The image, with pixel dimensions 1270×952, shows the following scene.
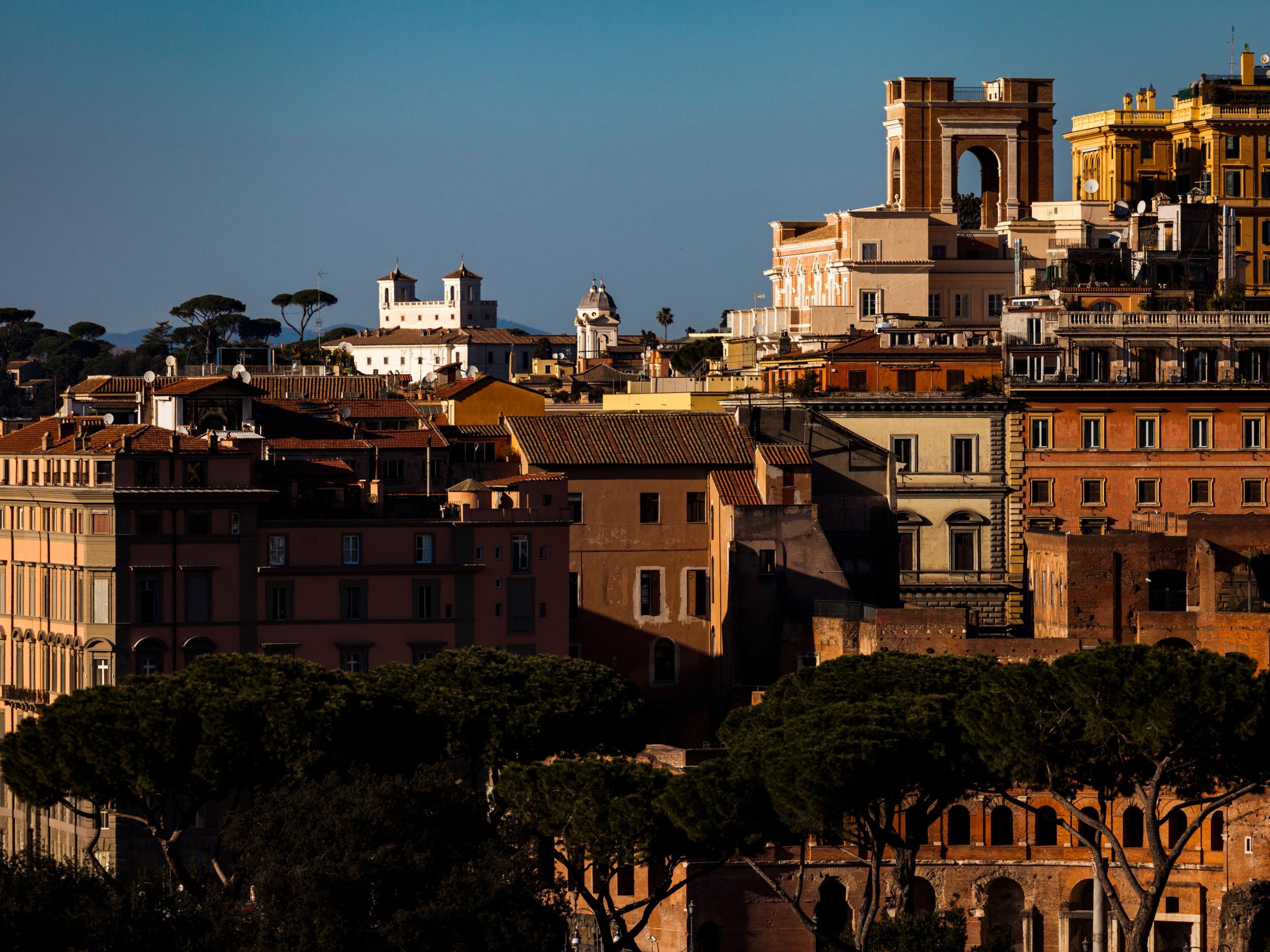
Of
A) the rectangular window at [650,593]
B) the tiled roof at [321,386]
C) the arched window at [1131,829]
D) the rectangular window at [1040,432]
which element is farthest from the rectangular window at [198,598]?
the rectangular window at [1040,432]

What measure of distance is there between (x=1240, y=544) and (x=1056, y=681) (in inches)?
667

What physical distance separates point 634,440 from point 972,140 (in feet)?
78.4

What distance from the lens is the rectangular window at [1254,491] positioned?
82938 millimetres

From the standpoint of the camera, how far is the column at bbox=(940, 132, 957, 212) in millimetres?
100125

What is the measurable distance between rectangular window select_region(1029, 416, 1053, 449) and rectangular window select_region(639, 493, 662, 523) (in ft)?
34.6

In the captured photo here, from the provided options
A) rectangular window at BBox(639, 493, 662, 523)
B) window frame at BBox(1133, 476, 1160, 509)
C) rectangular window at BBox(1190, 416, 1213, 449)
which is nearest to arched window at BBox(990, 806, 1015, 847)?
rectangular window at BBox(639, 493, 662, 523)

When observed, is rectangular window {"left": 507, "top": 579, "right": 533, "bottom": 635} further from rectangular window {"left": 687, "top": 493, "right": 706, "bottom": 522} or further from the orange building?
the orange building

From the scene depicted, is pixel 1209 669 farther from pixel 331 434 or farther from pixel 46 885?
pixel 331 434

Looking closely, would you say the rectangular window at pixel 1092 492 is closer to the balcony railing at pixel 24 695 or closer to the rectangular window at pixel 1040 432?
the rectangular window at pixel 1040 432

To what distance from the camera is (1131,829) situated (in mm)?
66938

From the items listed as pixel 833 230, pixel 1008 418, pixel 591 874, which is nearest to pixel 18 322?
pixel 833 230

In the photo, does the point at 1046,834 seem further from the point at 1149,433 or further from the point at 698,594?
the point at 1149,433

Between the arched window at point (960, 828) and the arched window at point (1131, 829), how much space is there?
3394 millimetres

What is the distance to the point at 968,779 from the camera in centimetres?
5847
